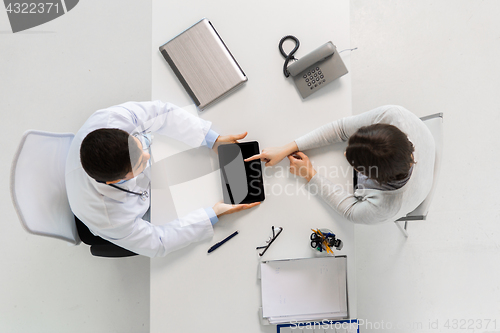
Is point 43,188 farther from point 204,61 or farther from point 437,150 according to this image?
point 437,150

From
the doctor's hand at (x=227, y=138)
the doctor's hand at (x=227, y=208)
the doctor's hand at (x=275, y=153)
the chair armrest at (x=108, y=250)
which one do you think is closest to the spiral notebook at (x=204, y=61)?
the doctor's hand at (x=227, y=138)

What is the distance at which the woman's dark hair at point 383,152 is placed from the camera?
83 centimetres

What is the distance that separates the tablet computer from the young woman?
4 cm

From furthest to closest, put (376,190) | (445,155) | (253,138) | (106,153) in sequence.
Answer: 1. (445,155)
2. (253,138)
3. (376,190)
4. (106,153)

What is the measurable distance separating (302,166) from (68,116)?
1483 millimetres

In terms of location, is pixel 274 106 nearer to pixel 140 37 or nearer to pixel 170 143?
pixel 170 143

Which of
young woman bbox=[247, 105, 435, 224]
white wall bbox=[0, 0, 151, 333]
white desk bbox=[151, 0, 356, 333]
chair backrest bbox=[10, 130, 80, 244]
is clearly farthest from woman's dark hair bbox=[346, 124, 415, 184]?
white wall bbox=[0, 0, 151, 333]

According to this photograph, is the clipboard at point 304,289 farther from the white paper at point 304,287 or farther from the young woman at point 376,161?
the young woman at point 376,161

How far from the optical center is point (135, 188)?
1048 millimetres

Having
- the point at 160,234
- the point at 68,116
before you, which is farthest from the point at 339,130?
the point at 68,116

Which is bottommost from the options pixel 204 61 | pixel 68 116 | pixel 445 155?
pixel 445 155

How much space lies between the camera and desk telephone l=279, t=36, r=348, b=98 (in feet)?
3.41

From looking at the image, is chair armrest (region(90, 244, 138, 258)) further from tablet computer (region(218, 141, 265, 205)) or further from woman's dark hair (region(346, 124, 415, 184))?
woman's dark hair (region(346, 124, 415, 184))

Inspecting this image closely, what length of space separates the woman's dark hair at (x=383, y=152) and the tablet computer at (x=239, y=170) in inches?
14.1
